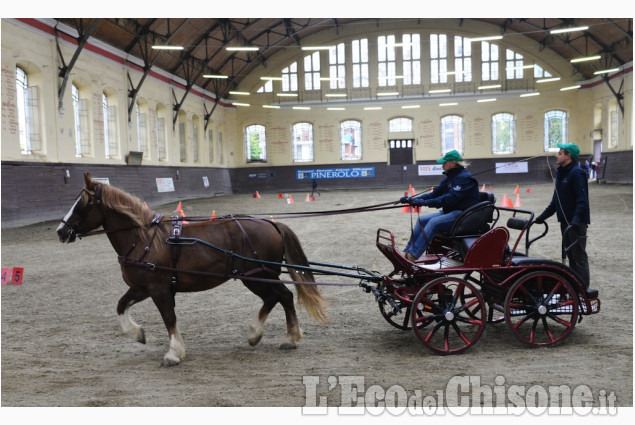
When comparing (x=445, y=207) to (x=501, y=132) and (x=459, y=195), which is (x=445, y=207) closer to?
(x=459, y=195)

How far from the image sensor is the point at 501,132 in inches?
1335

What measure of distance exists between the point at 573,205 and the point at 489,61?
30.4 metres

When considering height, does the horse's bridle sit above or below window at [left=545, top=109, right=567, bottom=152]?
below

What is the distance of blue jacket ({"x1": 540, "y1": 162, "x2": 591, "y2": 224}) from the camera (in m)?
5.18

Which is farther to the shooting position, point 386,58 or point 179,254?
point 386,58

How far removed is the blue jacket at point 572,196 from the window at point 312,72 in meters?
30.0

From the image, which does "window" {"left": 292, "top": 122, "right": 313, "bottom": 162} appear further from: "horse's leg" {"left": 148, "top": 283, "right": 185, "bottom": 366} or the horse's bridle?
"horse's leg" {"left": 148, "top": 283, "right": 185, "bottom": 366}

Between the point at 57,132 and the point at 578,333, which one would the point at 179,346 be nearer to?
the point at 578,333

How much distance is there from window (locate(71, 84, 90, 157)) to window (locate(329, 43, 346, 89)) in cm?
1838

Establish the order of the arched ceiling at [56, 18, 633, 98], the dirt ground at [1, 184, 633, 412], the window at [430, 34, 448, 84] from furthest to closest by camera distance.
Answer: the window at [430, 34, 448, 84], the arched ceiling at [56, 18, 633, 98], the dirt ground at [1, 184, 633, 412]

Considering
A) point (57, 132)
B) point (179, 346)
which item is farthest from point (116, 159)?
point (179, 346)

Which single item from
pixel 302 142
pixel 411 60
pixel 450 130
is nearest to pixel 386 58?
pixel 411 60

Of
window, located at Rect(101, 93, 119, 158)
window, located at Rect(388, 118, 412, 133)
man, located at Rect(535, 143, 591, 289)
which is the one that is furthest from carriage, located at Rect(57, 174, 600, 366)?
window, located at Rect(388, 118, 412, 133)

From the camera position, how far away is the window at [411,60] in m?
33.3
